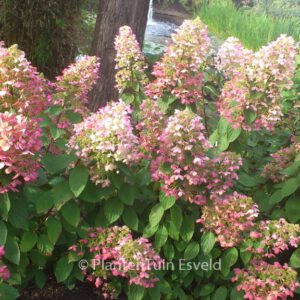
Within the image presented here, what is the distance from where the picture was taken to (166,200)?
7.22 ft

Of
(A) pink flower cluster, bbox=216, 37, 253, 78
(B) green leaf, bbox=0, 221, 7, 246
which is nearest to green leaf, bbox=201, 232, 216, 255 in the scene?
(B) green leaf, bbox=0, 221, 7, 246

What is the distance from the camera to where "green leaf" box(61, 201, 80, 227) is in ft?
6.88

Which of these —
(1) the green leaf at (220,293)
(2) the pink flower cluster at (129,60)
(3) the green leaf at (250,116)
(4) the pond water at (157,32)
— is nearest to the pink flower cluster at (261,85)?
(3) the green leaf at (250,116)

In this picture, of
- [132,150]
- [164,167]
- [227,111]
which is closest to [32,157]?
[132,150]

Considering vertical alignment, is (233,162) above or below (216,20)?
above

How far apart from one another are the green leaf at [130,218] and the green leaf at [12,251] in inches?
18.5

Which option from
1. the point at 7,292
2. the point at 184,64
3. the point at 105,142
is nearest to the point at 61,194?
the point at 105,142

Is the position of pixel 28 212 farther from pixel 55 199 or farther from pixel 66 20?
pixel 66 20

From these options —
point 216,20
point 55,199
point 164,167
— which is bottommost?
point 216,20

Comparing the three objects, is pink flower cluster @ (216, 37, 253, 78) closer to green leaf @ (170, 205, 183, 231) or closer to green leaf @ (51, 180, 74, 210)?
green leaf @ (170, 205, 183, 231)

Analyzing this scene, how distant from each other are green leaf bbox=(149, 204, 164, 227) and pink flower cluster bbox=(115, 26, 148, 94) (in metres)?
0.87

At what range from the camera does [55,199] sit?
6.76 feet

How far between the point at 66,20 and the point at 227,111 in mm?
3761

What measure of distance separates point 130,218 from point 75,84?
2.19 ft
